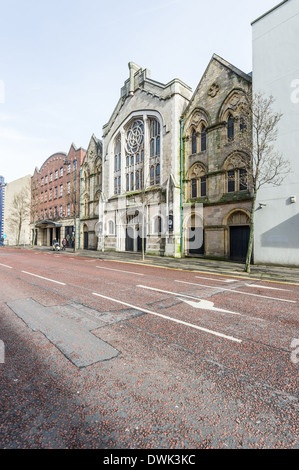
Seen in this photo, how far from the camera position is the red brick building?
3525cm

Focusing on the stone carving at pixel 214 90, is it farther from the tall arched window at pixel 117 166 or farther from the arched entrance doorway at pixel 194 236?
the tall arched window at pixel 117 166

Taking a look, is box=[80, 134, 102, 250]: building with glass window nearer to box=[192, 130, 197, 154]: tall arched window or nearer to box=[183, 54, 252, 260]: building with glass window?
box=[192, 130, 197, 154]: tall arched window

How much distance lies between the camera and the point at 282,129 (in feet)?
46.5

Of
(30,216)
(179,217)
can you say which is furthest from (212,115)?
(30,216)

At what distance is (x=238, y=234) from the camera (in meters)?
17.5

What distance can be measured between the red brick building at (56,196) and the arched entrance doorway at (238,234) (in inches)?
889

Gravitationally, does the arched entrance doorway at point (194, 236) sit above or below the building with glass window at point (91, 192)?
below

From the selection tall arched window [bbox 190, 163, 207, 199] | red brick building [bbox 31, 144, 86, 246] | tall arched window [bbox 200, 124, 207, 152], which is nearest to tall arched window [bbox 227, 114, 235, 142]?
tall arched window [bbox 200, 124, 207, 152]

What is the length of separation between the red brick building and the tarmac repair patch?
27.8m

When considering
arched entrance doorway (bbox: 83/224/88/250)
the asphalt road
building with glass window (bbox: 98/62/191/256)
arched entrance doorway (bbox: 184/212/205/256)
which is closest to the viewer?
the asphalt road

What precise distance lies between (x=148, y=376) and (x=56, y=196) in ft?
137

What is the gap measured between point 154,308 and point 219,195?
582 inches

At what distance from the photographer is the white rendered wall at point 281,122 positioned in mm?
13727

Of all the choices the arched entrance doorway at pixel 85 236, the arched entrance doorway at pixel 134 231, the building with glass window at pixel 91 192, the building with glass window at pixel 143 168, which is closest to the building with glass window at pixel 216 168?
the building with glass window at pixel 143 168
